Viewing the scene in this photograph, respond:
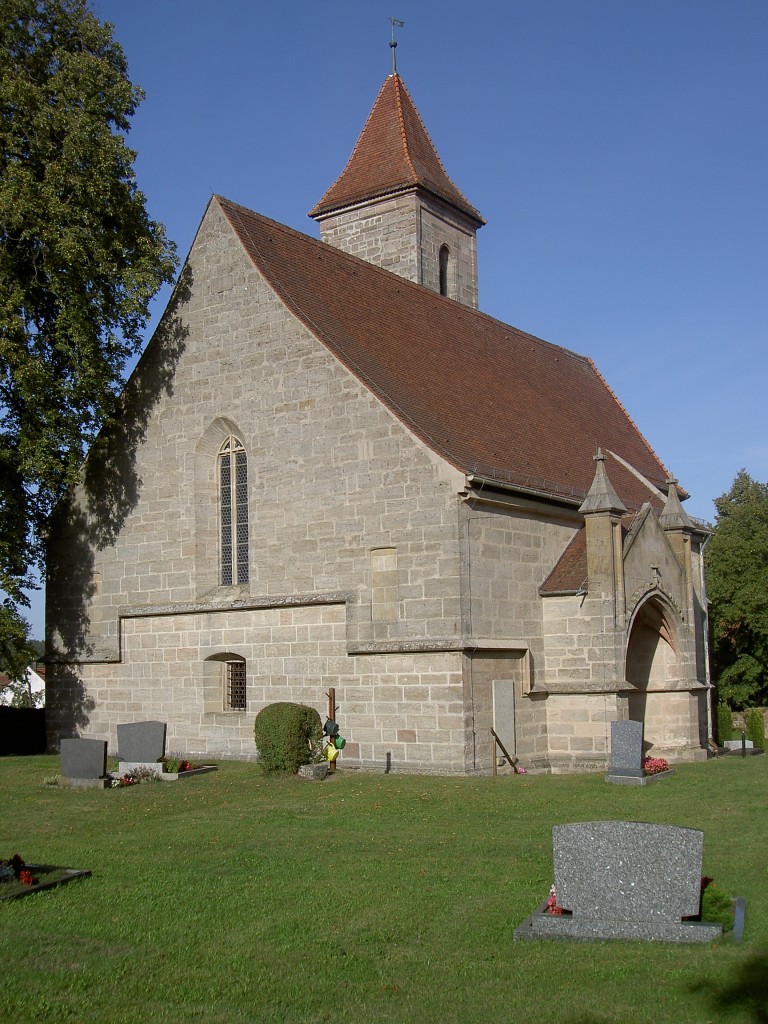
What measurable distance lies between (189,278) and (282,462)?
4.91 metres

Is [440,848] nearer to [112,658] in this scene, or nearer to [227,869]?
[227,869]

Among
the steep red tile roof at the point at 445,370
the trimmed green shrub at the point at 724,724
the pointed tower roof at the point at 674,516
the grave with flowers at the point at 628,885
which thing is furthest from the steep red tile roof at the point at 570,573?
the grave with flowers at the point at 628,885

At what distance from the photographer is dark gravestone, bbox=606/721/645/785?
18312 millimetres

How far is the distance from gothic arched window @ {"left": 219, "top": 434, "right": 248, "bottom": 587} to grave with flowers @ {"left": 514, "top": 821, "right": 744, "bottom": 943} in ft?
49.0

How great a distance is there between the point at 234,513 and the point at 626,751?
30.7ft

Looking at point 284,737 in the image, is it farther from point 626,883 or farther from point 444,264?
point 444,264

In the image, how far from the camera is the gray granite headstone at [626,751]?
18.4 m

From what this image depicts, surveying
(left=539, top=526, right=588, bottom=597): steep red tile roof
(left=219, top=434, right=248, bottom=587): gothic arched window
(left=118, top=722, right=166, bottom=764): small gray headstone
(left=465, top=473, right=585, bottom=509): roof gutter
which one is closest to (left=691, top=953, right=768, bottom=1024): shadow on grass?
(left=465, top=473, right=585, bottom=509): roof gutter

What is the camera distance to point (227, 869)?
1170cm

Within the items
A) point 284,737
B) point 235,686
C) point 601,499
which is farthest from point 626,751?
point 235,686

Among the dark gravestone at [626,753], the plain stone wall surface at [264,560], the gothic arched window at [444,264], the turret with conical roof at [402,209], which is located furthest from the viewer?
the gothic arched window at [444,264]

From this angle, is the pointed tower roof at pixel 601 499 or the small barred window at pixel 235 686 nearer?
the pointed tower roof at pixel 601 499

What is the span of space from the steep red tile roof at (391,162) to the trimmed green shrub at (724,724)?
53.5ft

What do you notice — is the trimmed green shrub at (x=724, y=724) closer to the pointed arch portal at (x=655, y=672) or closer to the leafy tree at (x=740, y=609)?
the pointed arch portal at (x=655, y=672)
